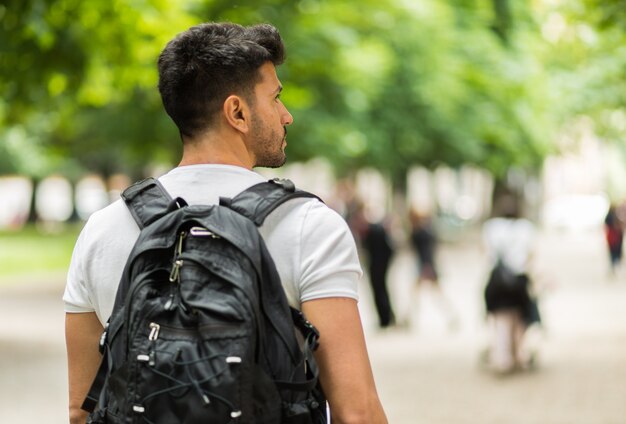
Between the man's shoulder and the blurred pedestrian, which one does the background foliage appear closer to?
the blurred pedestrian

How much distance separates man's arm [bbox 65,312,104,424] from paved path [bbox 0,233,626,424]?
6.72 metres

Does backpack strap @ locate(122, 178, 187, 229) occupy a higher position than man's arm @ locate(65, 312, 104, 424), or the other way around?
backpack strap @ locate(122, 178, 187, 229)

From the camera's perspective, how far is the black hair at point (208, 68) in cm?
251

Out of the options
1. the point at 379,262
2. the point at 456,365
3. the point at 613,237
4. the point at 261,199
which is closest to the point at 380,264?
the point at 379,262

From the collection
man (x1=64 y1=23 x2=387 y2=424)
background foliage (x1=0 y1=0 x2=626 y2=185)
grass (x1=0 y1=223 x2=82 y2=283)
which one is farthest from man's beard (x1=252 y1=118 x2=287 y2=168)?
grass (x1=0 y1=223 x2=82 y2=283)

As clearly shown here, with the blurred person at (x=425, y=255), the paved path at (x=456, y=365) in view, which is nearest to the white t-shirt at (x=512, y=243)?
the paved path at (x=456, y=365)

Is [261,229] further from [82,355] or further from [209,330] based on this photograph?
[82,355]

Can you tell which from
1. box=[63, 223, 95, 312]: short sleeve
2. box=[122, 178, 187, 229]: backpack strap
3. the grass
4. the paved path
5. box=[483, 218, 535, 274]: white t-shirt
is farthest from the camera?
the grass

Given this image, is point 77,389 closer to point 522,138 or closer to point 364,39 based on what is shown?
point 364,39

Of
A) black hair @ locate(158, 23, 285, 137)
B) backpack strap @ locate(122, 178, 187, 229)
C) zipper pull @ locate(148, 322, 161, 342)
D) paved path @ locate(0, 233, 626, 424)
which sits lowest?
paved path @ locate(0, 233, 626, 424)

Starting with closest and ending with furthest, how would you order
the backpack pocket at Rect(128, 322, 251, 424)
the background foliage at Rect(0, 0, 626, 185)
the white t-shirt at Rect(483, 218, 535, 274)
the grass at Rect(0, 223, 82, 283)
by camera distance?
the backpack pocket at Rect(128, 322, 251, 424) → the background foliage at Rect(0, 0, 626, 185) → the white t-shirt at Rect(483, 218, 535, 274) → the grass at Rect(0, 223, 82, 283)

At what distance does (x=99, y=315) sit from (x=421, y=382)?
9067 mm

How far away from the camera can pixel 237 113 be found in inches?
100

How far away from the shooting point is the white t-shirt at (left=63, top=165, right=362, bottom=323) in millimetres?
2438
